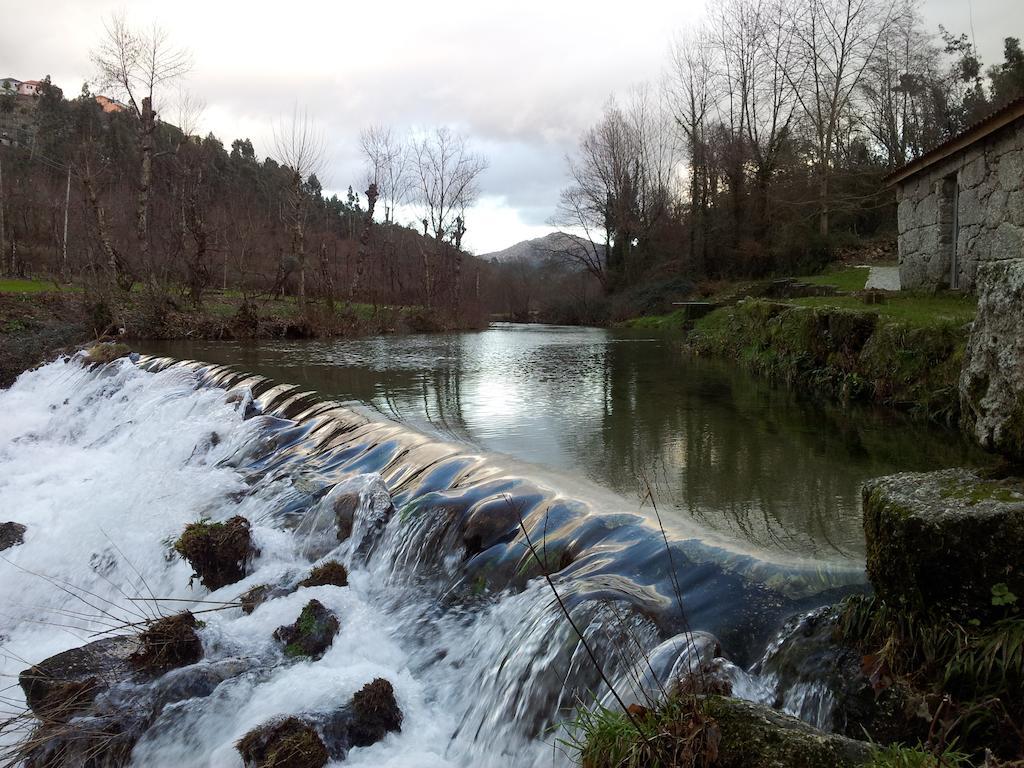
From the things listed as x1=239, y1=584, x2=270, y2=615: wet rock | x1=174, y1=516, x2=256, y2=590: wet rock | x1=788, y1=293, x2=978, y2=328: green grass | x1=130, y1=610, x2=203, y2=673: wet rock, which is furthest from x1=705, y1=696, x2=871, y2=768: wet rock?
x1=788, y1=293, x2=978, y2=328: green grass

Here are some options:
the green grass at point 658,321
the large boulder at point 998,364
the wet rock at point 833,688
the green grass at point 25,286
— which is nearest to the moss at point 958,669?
the wet rock at point 833,688

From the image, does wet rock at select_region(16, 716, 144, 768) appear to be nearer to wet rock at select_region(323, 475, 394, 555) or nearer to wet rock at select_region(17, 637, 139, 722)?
wet rock at select_region(17, 637, 139, 722)

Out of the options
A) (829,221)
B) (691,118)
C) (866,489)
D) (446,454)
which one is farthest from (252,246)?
(866,489)

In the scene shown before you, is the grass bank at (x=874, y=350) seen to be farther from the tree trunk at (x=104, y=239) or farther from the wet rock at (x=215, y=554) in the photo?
the tree trunk at (x=104, y=239)

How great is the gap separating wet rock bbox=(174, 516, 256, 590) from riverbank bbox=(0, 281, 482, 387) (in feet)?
41.9

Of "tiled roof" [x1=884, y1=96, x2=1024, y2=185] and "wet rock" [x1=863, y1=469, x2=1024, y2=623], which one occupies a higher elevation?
"tiled roof" [x1=884, y1=96, x2=1024, y2=185]

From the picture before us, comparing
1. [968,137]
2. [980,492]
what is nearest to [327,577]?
[980,492]

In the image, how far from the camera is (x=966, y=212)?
1055 cm

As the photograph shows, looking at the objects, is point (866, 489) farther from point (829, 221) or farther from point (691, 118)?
point (691, 118)

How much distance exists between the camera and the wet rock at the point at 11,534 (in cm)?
622

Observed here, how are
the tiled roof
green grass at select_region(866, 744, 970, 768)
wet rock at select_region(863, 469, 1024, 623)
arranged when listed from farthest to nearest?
the tiled roof, wet rock at select_region(863, 469, 1024, 623), green grass at select_region(866, 744, 970, 768)

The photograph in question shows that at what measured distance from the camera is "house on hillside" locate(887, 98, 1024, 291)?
29.8 ft

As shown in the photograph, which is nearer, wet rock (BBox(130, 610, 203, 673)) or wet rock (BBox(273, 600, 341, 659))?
wet rock (BBox(130, 610, 203, 673))

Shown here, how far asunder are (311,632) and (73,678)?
1.24m
